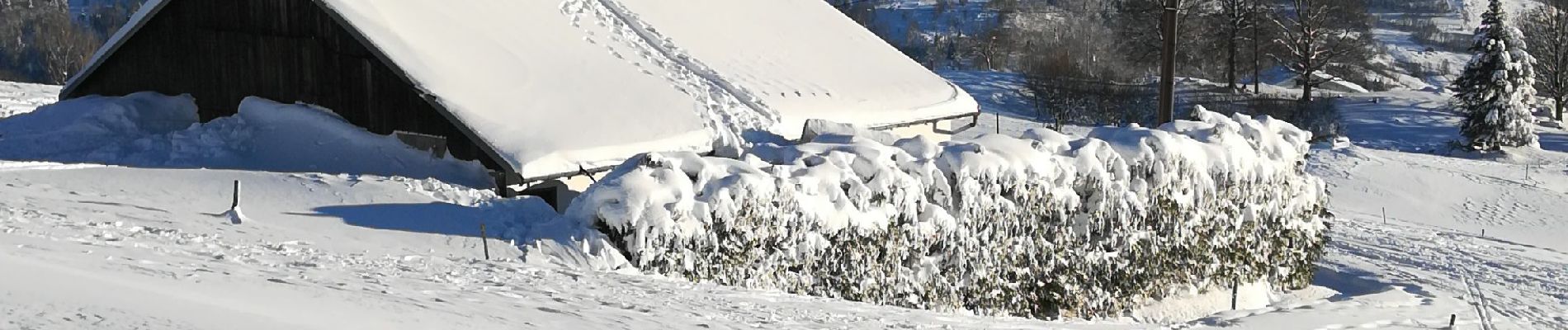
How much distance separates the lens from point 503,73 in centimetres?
1445

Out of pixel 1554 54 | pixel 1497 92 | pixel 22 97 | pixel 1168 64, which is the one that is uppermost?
pixel 1554 54

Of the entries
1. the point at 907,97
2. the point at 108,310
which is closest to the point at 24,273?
the point at 108,310

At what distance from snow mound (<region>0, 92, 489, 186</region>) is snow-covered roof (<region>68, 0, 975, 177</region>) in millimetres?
746

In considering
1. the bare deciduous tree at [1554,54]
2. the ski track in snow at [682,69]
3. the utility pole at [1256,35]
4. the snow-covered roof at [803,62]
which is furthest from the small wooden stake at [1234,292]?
the bare deciduous tree at [1554,54]

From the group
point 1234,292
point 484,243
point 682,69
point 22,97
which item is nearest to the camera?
point 484,243

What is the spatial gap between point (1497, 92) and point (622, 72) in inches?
1438

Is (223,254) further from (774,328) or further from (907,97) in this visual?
(907,97)

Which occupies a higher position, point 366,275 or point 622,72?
point 622,72

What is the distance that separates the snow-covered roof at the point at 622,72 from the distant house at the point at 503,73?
2 centimetres

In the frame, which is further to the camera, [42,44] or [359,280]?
[42,44]

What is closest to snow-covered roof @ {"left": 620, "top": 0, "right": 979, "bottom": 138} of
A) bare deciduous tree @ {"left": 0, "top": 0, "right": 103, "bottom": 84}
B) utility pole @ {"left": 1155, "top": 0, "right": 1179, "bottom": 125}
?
utility pole @ {"left": 1155, "top": 0, "right": 1179, "bottom": 125}

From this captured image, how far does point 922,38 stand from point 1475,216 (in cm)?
9893

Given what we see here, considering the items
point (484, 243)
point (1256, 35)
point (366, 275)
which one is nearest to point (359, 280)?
point (366, 275)

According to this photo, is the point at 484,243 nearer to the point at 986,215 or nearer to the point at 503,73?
the point at 503,73
